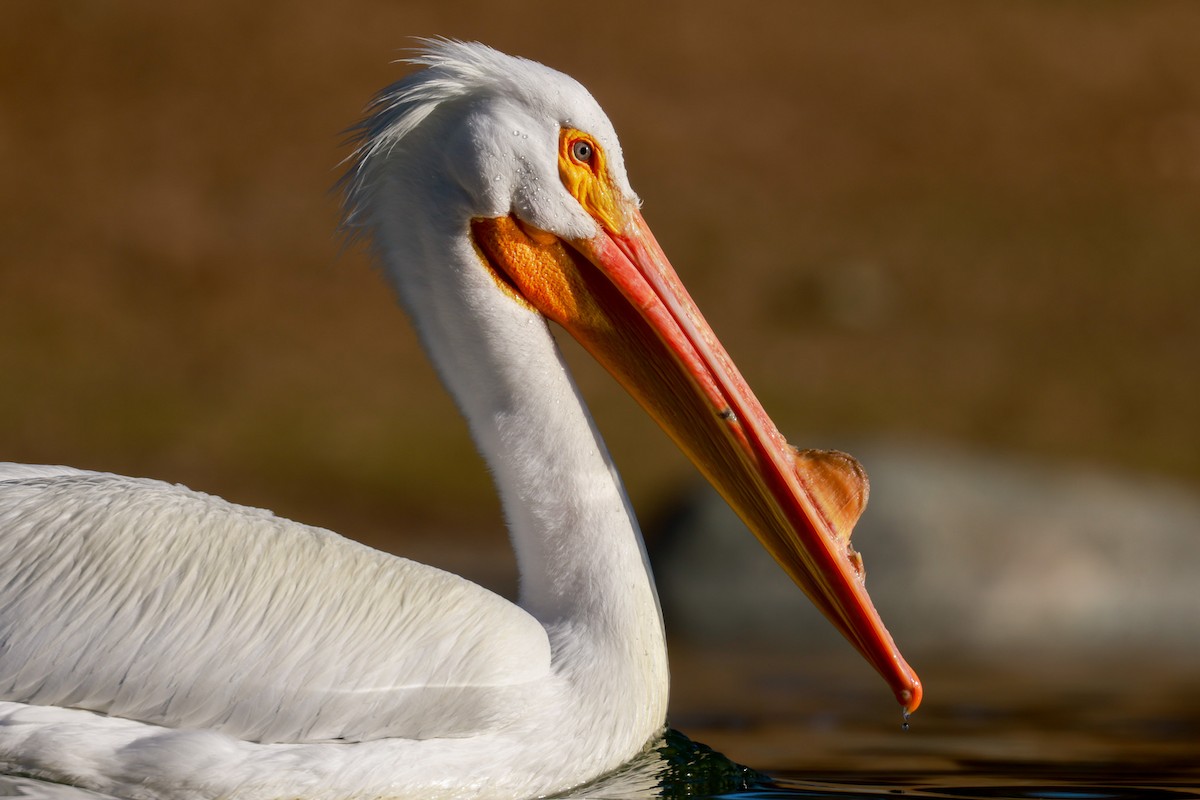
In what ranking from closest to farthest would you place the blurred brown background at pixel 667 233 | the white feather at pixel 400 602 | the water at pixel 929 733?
the white feather at pixel 400 602 → the water at pixel 929 733 → the blurred brown background at pixel 667 233

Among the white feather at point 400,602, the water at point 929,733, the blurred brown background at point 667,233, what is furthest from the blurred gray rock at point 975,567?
the white feather at point 400,602

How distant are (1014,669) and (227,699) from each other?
12.8ft

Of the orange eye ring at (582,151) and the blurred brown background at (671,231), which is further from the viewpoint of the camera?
the blurred brown background at (671,231)

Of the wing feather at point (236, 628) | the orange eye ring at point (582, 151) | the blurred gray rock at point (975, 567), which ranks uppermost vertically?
the blurred gray rock at point (975, 567)

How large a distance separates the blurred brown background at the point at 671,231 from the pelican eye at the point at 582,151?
6.13 metres

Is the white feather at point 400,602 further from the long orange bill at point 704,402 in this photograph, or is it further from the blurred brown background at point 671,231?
the blurred brown background at point 671,231

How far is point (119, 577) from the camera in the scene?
364 centimetres

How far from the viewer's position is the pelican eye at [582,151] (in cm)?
398

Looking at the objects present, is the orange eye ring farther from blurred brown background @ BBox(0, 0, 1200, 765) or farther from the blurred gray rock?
blurred brown background @ BBox(0, 0, 1200, 765)

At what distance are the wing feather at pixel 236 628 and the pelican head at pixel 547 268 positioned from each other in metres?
0.45

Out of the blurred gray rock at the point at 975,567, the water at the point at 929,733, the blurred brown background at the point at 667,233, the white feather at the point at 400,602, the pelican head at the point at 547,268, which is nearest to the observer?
the white feather at the point at 400,602

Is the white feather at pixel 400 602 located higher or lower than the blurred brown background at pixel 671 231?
lower

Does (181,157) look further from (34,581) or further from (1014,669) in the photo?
(34,581)

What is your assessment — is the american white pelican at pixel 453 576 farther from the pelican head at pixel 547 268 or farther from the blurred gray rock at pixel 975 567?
the blurred gray rock at pixel 975 567
